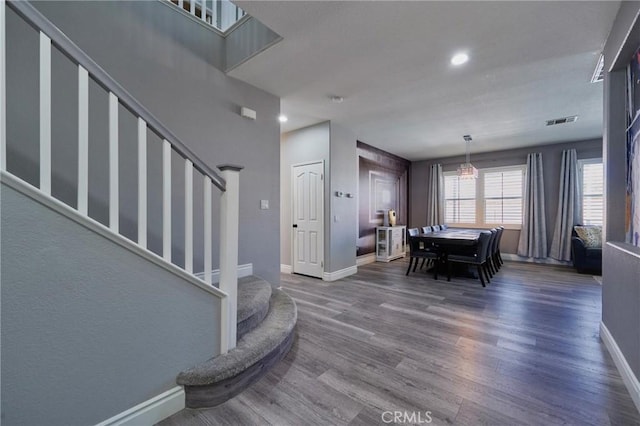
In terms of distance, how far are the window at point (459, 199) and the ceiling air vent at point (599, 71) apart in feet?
12.6

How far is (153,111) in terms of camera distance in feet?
7.95

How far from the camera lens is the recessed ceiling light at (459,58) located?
101 inches

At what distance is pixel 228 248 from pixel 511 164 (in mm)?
6966

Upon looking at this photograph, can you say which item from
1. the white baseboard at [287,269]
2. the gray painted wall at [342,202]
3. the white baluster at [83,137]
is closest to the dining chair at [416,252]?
the gray painted wall at [342,202]

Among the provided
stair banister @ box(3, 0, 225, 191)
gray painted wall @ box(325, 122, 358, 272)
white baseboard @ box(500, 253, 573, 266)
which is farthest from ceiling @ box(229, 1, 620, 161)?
white baseboard @ box(500, 253, 573, 266)

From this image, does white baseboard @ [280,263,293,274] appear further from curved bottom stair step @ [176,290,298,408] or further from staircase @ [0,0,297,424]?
staircase @ [0,0,297,424]

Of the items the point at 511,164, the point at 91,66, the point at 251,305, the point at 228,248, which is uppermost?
the point at 511,164

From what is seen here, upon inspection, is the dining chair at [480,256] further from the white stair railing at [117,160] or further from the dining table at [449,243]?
the white stair railing at [117,160]

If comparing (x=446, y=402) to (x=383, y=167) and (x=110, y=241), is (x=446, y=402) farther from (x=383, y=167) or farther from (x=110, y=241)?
(x=383, y=167)

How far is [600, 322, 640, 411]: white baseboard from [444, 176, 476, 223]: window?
4738 millimetres

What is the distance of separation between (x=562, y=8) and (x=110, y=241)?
3.33 metres

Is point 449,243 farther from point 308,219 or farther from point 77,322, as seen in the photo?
point 77,322

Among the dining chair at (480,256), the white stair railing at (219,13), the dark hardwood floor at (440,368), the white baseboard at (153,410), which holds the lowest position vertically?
the dark hardwood floor at (440,368)

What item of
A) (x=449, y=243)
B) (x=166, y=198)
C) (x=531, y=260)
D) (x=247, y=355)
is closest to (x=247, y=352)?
(x=247, y=355)
